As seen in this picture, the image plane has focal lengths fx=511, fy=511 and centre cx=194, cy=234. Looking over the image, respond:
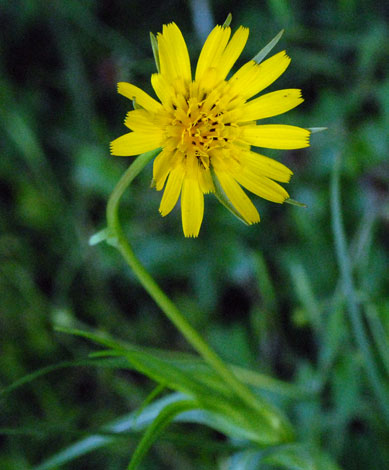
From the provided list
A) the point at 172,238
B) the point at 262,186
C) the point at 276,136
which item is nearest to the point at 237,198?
the point at 262,186

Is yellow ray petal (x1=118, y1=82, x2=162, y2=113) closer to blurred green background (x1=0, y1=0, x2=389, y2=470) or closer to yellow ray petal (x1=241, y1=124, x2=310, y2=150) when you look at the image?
yellow ray petal (x1=241, y1=124, x2=310, y2=150)

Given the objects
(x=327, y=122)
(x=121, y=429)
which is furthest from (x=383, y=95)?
(x=121, y=429)

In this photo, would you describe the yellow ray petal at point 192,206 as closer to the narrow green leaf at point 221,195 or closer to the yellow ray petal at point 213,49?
the narrow green leaf at point 221,195

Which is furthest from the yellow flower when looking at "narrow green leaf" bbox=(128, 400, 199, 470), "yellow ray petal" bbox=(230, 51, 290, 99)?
"narrow green leaf" bbox=(128, 400, 199, 470)

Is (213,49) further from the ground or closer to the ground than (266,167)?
further from the ground

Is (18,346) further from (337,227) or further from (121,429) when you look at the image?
(337,227)

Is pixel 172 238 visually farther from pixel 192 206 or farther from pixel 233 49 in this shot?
pixel 233 49
